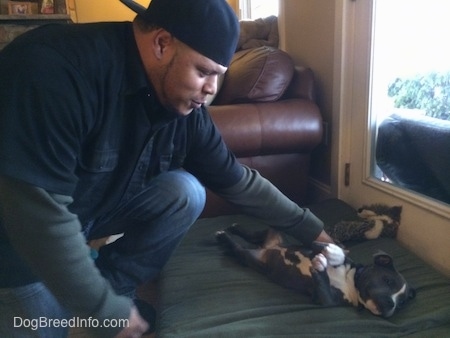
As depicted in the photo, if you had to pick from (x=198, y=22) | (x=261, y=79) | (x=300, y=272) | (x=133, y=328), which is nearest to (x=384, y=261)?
(x=300, y=272)

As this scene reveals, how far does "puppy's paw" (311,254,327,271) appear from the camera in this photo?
1083mm

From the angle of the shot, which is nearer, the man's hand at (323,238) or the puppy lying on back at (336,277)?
the puppy lying on back at (336,277)

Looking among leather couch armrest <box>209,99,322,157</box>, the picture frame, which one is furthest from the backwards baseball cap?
the picture frame

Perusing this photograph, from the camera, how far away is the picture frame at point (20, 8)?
3621 mm

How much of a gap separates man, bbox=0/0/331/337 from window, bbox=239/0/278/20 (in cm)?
197

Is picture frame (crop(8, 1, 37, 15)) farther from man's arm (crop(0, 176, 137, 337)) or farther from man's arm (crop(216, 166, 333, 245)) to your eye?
man's arm (crop(0, 176, 137, 337))

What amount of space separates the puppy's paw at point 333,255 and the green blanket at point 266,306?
0.12 meters

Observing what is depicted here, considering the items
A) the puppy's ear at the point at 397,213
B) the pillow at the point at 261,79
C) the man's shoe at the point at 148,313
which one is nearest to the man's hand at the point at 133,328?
the man's shoe at the point at 148,313

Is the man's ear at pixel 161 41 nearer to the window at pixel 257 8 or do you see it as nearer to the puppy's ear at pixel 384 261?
the puppy's ear at pixel 384 261

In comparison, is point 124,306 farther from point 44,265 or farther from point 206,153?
point 206,153

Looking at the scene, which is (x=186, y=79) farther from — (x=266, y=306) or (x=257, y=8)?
(x=257, y=8)

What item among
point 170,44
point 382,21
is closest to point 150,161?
point 170,44

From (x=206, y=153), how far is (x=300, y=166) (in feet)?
2.81

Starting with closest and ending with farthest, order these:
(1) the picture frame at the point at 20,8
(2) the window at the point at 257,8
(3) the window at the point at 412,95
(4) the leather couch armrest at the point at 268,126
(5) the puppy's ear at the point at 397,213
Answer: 1. (3) the window at the point at 412,95
2. (5) the puppy's ear at the point at 397,213
3. (4) the leather couch armrest at the point at 268,126
4. (2) the window at the point at 257,8
5. (1) the picture frame at the point at 20,8
